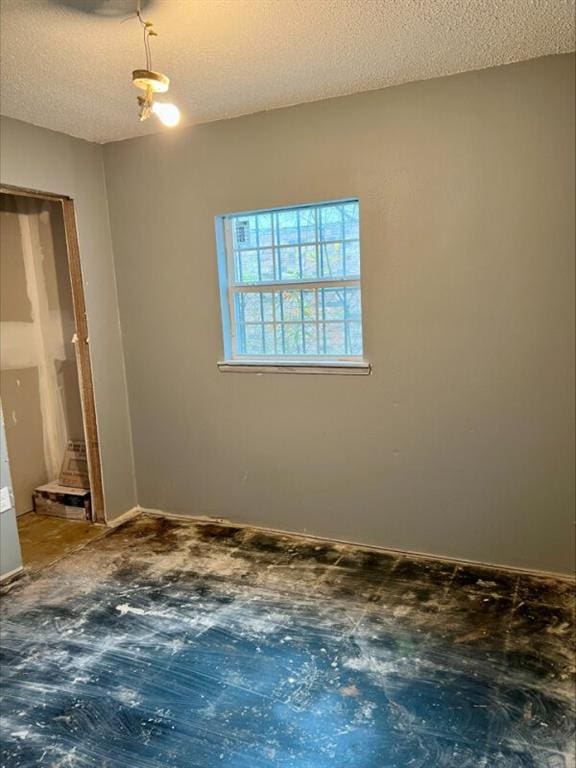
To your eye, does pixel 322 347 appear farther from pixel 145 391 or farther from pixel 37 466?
pixel 37 466

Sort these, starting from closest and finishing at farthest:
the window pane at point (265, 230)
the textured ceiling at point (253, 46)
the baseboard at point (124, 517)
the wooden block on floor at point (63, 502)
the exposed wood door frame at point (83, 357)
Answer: the textured ceiling at point (253, 46), the window pane at point (265, 230), the exposed wood door frame at point (83, 357), the baseboard at point (124, 517), the wooden block on floor at point (63, 502)

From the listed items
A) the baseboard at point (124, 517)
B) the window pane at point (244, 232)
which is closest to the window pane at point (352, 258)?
the window pane at point (244, 232)

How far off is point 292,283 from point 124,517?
2.06 metres

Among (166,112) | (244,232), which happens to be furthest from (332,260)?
(166,112)

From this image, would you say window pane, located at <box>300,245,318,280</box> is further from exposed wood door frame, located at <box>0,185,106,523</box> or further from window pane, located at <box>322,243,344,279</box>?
exposed wood door frame, located at <box>0,185,106,523</box>

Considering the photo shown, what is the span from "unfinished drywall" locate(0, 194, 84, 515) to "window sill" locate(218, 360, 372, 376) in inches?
56.1

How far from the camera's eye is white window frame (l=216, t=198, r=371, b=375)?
3.20 meters

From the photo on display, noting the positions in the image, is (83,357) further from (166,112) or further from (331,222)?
(166,112)

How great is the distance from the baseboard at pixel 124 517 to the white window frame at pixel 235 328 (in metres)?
1.32

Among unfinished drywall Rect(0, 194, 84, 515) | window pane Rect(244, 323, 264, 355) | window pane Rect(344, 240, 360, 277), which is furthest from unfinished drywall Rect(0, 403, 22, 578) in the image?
window pane Rect(344, 240, 360, 277)

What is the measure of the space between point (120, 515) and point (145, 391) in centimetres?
91

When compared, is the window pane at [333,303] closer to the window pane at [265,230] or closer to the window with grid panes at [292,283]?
the window with grid panes at [292,283]

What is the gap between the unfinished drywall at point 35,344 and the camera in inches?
156

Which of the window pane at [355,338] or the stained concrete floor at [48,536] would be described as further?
the stained concrete floor at [48,536]
